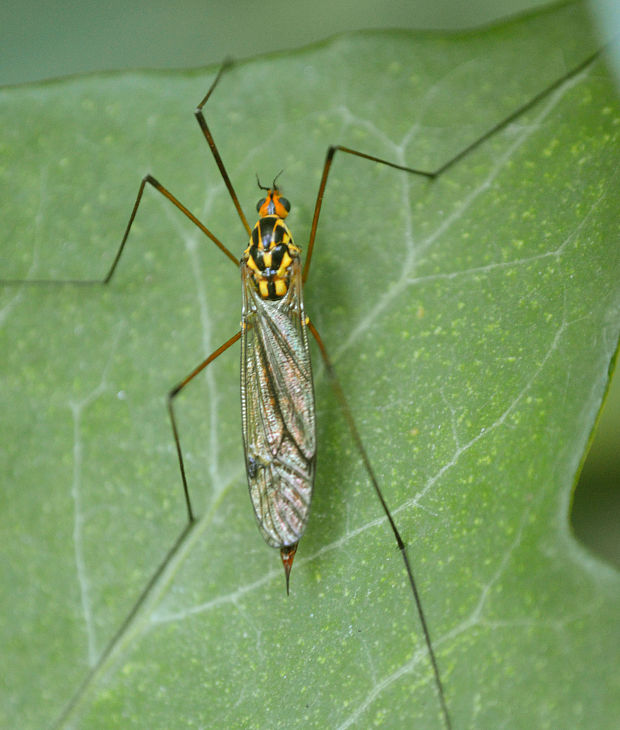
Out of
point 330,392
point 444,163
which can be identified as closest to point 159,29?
point 444,163

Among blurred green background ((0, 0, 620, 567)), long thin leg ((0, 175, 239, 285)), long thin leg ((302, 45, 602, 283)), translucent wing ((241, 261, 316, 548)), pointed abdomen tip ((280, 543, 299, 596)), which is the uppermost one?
blurred green background ((0, 0, 620, 567))

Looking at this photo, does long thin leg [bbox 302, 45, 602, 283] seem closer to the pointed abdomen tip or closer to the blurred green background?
the blurred green background

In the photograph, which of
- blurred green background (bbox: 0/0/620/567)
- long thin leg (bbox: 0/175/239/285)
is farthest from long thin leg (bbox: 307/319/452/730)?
blurred green background (bbox: 0/0/620/567)

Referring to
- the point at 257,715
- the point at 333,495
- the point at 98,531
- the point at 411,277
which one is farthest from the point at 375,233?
the point at 257,715

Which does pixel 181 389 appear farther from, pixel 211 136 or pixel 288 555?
pixel 211 136

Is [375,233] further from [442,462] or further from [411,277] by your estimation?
[442,462]

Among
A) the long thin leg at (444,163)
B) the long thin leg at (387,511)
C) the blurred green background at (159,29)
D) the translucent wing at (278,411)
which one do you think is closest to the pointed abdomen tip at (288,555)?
the translucent wing at (278,411)
